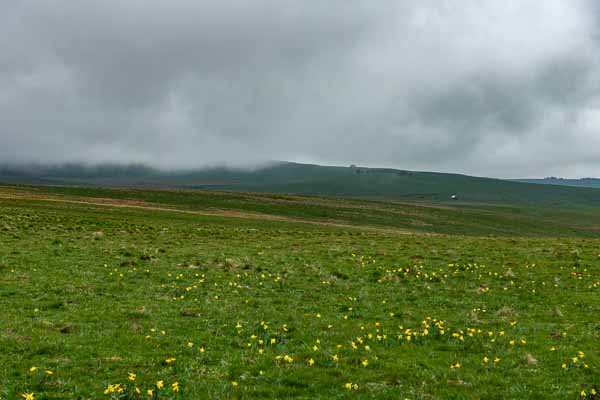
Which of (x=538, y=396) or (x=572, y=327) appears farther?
(x=572, y=327)

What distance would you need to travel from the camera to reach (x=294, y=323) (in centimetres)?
1678

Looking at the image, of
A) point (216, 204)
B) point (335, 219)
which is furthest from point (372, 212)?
point (216, 204)

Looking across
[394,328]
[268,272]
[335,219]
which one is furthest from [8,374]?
[335,219]

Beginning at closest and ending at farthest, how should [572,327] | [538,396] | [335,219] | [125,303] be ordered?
[538,396]
[572,327]
[125,303]
[335,219]

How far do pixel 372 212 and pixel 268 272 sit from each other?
10606cm

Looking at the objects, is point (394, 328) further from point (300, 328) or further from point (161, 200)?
point (161, 200)

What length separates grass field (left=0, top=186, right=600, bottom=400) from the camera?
11.2 meters

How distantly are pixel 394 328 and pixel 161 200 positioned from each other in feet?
364

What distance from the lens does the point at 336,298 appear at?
842 inches

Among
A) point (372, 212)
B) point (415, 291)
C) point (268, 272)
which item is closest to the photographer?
point (415, 291)

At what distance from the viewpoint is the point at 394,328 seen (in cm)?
1655

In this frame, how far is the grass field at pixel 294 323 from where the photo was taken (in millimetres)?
11219

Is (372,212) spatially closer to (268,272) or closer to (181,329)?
(268,272)

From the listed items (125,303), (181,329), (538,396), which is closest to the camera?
(538,396)
